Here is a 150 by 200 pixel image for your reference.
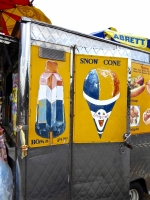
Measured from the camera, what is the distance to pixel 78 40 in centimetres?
332

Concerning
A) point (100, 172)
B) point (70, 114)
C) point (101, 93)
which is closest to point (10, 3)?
point (101, 93)

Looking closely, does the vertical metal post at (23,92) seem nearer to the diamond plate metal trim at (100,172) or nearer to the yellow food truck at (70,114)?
the yellow food truck at (70,114)

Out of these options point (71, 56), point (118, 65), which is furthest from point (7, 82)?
point (118, 65)

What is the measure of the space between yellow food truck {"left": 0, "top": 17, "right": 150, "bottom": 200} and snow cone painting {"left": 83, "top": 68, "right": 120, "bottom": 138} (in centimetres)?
1

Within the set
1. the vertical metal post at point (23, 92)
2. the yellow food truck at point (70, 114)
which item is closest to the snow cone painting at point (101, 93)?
the yellow food truck at point (70, 114)

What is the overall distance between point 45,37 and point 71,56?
1.49 ft

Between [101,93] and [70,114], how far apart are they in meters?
0.58

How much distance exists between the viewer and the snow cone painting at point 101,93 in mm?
3381

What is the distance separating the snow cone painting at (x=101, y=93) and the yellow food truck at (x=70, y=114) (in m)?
0.01

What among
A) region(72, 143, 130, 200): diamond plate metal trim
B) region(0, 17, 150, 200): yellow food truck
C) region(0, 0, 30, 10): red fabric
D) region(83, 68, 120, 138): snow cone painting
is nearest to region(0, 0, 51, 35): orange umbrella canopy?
region(0, 0, 30, 10): red fabric

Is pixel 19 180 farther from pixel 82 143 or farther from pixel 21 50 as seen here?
pixel 21 50

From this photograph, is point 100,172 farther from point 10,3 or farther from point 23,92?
point 10,3

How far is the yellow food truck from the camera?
2898 mm

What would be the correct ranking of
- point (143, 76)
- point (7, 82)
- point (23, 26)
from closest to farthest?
point (23, 26) < point (143, 76) < point (7, 82)
